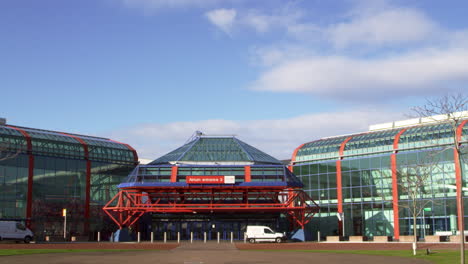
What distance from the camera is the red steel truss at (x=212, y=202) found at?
6869 cm

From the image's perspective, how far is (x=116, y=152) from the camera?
83.0m

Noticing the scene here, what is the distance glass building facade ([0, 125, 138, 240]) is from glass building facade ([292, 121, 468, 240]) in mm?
27544

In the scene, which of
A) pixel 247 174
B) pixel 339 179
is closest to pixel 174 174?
pixel 247 174

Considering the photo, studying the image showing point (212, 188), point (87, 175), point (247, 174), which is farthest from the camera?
point (87, 175)

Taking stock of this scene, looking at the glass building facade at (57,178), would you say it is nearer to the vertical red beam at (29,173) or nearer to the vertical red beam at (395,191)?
the vertical red beam at (29,173)

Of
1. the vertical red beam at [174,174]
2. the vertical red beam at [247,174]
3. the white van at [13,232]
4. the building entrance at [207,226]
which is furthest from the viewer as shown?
the building entrance at [207,226]

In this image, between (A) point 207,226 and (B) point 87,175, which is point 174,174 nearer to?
(A) point 207,226

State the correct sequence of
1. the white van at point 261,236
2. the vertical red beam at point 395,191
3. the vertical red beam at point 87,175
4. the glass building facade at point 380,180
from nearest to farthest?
the white van at point 261,236, the glass building facade at point 380,180, the vertical red beam at point 395,191, the vertical red beam at point 87,175

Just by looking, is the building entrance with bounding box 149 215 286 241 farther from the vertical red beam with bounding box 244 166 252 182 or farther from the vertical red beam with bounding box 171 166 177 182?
the vertical red beam with bounding box 244 166 252 182

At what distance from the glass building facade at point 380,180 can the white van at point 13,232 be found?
1276 inches

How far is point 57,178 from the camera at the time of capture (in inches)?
2916

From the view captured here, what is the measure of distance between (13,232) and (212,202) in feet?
80.7

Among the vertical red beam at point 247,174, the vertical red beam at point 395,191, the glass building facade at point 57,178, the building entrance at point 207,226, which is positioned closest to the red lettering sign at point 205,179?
the vertical red beam at point 247,174

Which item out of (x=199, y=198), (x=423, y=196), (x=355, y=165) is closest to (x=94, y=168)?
(x=199, y=198)
